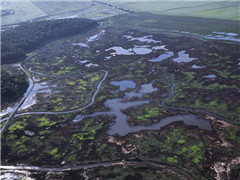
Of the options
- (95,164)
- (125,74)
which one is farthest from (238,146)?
(125,74)

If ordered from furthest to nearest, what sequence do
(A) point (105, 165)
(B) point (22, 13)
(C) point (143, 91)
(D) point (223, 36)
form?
(B) point (22, 13) → (D) point (223, 36) → (C) point (143, 91) → (A) point (105, 165)

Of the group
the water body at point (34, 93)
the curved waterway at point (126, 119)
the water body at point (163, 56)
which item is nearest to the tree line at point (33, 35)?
the water body at point (34, 93)

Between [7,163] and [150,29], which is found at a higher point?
[150,29]

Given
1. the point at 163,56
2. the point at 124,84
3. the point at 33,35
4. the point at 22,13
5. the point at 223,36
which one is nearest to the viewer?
the point at 124,84

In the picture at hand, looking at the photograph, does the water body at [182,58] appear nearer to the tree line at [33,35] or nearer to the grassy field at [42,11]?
the tree line at [33,35]

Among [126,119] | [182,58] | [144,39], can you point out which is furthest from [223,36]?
[126,119]

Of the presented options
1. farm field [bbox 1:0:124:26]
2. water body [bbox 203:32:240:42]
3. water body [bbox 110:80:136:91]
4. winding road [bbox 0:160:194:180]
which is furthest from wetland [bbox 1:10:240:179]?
farm field [bbox 1:0:124:26]

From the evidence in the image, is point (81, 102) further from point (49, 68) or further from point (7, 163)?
point (49, 68)

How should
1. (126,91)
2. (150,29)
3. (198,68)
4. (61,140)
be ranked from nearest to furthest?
(61,140)
(126,91)
(198,68)
(150,29)

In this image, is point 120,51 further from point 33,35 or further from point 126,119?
point 126,119
